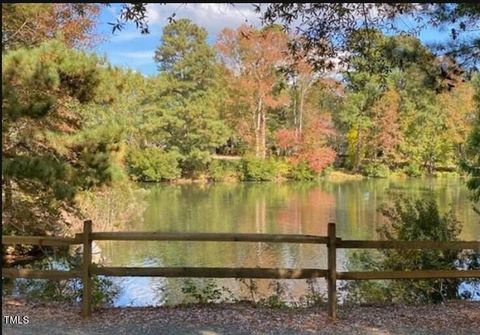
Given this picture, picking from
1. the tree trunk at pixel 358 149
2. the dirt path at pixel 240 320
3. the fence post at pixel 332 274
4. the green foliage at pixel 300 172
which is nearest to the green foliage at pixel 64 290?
the dirt path at pixel 240 320

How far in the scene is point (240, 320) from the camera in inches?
153

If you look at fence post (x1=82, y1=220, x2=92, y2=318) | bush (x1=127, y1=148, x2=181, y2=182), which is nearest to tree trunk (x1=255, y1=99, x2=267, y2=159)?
bush (x1=127, y1=148, x2=181, y2=182)

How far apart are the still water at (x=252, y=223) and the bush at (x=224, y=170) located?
139 centimetres

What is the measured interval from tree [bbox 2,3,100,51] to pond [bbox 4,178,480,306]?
323 centimetres

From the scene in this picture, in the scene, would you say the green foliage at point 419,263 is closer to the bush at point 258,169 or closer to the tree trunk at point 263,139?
the tree trunk at point 263,139

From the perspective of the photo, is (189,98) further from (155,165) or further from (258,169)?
(258,169)

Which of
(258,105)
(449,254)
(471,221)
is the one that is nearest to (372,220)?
(471,221)

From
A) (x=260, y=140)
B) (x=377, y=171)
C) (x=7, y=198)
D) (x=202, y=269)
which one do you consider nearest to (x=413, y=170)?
(x=377, y=171)

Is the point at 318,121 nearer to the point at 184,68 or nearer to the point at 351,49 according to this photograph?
the point at 184,68

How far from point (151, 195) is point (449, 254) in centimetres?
1627

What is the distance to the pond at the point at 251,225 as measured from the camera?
7.36 meters

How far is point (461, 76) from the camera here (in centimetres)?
393

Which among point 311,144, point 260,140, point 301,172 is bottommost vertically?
point 301,172

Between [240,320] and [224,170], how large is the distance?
23720 mm
